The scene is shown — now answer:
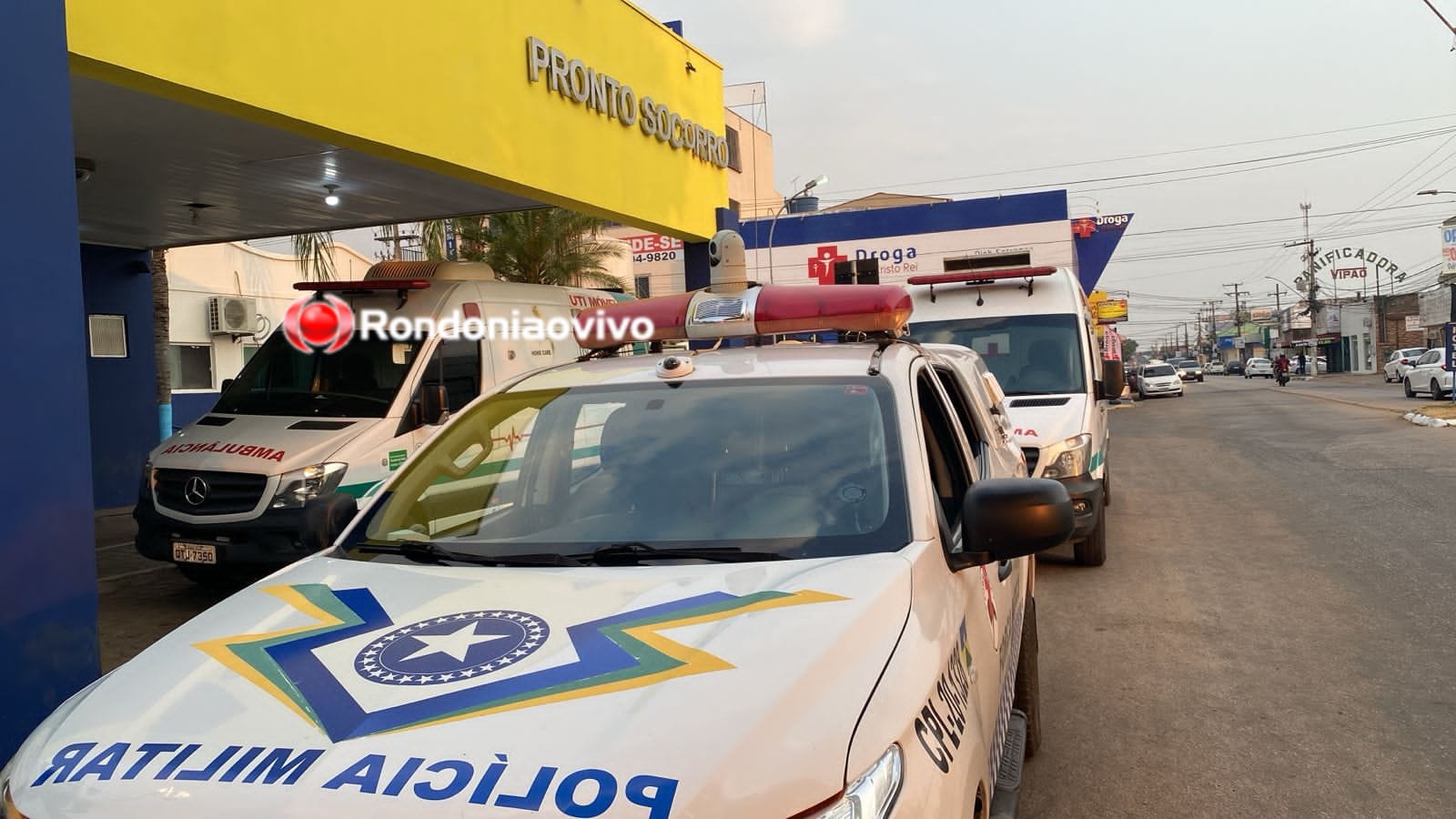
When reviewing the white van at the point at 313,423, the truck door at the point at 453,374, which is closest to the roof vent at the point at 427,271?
the white van at the point at 313,423

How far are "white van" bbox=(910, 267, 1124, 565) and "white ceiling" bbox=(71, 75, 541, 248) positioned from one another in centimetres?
442

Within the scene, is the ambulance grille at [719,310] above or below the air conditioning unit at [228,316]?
below

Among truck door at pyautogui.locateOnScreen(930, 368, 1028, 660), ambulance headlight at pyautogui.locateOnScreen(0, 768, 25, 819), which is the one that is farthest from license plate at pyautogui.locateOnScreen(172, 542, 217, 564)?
truck door at pyautogui.locateOnScreen(930, 368, 1028, 660)

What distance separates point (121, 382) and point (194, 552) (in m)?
6.66

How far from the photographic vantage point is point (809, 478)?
2.93 metres

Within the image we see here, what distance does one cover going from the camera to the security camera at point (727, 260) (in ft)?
16.4

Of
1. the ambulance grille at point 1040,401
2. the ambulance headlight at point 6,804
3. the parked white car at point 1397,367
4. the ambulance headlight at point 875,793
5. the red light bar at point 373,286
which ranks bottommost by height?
the parked white car at point 1397,367

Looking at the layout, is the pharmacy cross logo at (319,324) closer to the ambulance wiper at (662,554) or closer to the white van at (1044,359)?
the white van at (1044,359)

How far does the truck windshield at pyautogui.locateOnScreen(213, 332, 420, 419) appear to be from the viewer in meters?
7.76

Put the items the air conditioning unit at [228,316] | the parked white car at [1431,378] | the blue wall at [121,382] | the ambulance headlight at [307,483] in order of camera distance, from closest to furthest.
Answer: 1. the ambulance headlight at [307,483]
2. the blue wall at [121,382]
3. the air conditioning unit at [228,316]
4. the parked white car at [1431,378]

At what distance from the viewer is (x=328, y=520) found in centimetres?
333

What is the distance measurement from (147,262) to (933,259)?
67.3ft

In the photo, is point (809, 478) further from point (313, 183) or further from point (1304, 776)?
point (313, 183)

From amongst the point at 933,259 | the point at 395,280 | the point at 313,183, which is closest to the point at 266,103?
the point at 395,280
